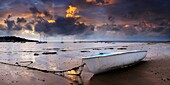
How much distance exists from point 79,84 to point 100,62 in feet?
11.9

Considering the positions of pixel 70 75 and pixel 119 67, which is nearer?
pixel 70 75

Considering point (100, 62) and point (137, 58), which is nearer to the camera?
point (100, 62)

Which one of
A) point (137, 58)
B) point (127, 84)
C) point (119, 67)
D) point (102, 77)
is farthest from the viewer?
point (137, 58)

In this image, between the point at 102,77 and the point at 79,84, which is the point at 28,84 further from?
the point at 102,77

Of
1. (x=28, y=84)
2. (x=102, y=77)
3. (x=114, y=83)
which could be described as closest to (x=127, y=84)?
(x=114, y=83)

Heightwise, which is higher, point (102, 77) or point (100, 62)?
point (100, 62)

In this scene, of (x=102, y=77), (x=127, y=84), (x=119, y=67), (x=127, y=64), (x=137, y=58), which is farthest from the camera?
(x=137, y=58)

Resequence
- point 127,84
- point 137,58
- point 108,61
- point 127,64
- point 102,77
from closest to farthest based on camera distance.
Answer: point 127,84
point 102,77
point 108,61
point 127,64
point 137,58

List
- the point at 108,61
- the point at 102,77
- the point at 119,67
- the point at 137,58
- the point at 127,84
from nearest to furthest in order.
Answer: the point at 127,84
the point at 102,77
the point at 108,61
the point at 119,67
the point at 137,58

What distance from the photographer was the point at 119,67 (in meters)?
19.1

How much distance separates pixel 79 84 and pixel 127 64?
8.40 meters

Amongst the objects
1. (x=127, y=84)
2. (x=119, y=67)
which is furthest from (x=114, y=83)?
(x=119, y=67)

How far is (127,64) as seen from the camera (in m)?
20.6

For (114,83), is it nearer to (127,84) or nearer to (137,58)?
(127,84)
